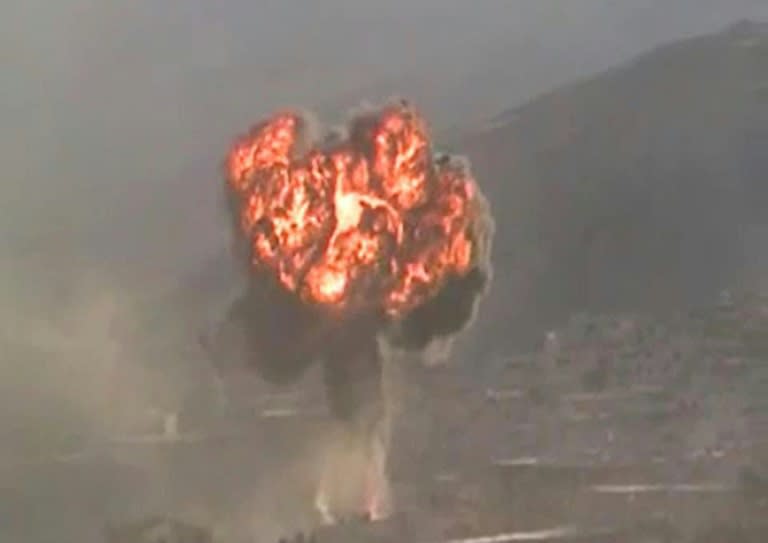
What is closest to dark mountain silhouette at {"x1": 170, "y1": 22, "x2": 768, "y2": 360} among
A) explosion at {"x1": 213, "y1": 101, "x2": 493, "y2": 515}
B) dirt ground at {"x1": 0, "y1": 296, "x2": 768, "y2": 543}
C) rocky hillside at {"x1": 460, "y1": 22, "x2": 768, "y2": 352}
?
rocky hillside at {"x1": 460, "y1": 22, "x2": 768, "y2": 352}

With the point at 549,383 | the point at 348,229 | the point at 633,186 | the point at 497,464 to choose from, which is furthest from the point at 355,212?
the point at 633,186

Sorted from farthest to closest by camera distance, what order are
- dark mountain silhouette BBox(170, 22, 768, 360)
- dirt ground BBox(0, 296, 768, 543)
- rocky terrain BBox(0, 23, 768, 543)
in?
dark mountain silhouette BBox(170, 22, 768, 360)
rocky terrain BBox(0, 23, 768, 543)
dirt ground BBox(0, 296, 768, 543)

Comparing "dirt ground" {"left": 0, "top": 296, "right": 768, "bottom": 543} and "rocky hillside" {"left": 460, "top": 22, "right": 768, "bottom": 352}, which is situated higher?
"rocky hillside" {"left": 460, "top": 22, "right": 768, "bottom": 352}

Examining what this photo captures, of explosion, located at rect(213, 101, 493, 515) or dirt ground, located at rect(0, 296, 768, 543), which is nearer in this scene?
explosion, located at rect(213, 101, 493, 515)

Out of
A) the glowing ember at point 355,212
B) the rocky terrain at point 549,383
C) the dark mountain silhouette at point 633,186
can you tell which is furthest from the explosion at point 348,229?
the dark mountain silhouette at point 633,186

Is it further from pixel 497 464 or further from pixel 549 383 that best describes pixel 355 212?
pixel 549 383

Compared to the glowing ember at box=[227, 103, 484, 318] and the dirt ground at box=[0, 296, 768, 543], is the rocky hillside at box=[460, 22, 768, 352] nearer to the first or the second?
the dirt ground at box=[0, 296, 768, 543]

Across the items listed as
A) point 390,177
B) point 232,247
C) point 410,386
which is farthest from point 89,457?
point 390,177
